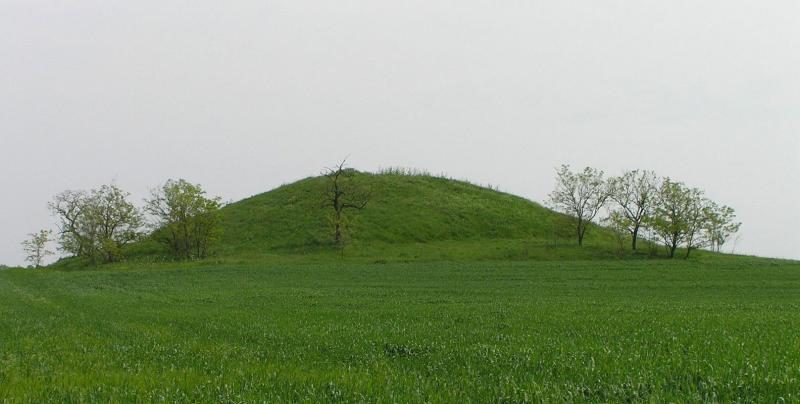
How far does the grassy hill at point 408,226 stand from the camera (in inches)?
3255

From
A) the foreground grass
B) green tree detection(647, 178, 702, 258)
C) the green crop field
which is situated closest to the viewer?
the foreground grass

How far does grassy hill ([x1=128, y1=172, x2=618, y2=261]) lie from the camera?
82688 mm

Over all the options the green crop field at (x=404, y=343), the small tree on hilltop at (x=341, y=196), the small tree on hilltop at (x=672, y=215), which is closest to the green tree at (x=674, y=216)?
the small tree on hilltop at (x=672, y=215)

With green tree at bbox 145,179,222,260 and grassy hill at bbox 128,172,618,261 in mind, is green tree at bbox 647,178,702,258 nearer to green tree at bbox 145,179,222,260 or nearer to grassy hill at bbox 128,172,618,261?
grassy hill at bbox 128,172,618,261

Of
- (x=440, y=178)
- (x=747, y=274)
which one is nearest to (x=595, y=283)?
(x=747, y=274)

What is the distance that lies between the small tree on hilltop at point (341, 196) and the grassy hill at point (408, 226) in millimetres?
2191

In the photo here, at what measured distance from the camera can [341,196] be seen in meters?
94.8

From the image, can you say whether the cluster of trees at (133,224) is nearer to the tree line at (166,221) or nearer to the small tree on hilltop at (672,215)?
the tree line at (166,221)

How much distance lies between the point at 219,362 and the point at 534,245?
78.2 m

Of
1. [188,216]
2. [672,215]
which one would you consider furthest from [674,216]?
[188,216]

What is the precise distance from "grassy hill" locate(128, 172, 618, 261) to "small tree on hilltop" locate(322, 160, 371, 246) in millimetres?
2191

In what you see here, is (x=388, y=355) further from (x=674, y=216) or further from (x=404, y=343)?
→ (x=674, y=216)

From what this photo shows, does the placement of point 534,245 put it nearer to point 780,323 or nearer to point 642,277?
point 642,277

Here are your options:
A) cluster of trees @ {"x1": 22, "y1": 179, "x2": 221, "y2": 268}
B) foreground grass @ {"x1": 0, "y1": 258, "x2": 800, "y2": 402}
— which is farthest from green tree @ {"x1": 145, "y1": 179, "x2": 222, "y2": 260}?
foreground grass @ {"x1": 0, "y1": 258, "x2": 800, "y2": 402}
